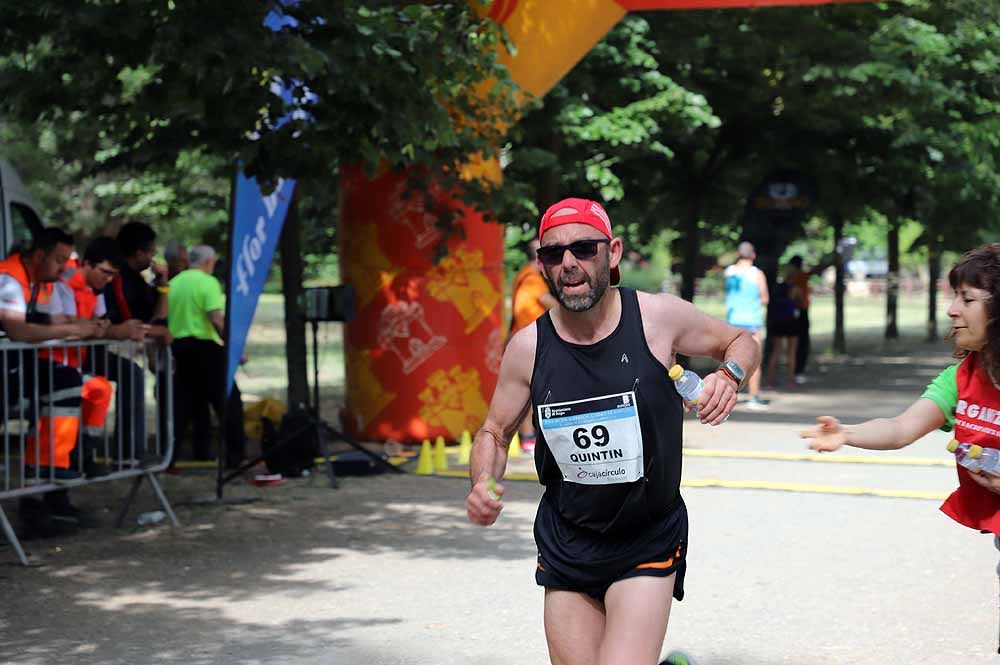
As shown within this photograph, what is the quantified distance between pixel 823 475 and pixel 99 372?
5652 millimetres

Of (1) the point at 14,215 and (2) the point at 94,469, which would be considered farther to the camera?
(1) the point at 14,215

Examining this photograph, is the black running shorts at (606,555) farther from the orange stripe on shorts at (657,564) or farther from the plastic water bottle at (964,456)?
the plastic water bottle at (964,456)

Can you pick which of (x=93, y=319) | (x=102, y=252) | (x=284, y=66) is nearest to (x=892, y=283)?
(x=102, y=252)

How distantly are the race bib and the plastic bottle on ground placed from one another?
106cm

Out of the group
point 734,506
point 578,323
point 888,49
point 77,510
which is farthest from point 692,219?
point 578,323

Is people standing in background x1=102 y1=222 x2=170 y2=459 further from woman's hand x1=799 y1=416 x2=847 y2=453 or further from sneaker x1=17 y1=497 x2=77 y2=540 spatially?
woman's hand x1=799 y1=416 x2=847 y2=453

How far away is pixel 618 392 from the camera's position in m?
4.21

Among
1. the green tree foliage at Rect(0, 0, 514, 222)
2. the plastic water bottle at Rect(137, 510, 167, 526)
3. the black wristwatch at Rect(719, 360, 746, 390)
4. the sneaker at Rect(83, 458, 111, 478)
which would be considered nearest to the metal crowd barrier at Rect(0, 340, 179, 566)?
the sneaker at Rect(83, 458, 111, 478)

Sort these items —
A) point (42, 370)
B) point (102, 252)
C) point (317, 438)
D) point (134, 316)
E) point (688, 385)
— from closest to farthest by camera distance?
point (688, 385) → point (42, 370) → point (102, 252) → point (317, 438) → point (134, 316)

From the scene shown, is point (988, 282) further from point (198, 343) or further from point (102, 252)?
point (198, 343)

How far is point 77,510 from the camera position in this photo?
9930 mm

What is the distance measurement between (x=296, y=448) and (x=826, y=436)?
25.4ft

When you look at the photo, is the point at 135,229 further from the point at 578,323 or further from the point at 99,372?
the point at 578,323

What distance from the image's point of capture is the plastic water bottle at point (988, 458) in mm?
4414
